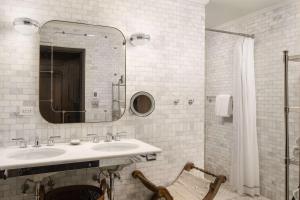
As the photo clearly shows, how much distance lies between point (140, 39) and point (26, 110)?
1.22 metres

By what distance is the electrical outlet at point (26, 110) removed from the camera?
2.04 m

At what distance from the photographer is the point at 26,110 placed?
206 cm

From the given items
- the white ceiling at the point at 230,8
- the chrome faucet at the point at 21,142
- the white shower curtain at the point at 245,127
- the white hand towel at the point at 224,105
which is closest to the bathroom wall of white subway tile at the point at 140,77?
the chrome faucet at the point at 21,142

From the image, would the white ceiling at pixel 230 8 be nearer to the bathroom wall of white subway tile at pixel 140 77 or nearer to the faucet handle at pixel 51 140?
the bathroom wall of white subway tile at pixel 140 77

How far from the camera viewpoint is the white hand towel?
3463mm

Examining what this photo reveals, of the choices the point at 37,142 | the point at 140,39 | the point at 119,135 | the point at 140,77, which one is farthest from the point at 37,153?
the point at 140,39

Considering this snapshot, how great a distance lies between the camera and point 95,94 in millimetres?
2342

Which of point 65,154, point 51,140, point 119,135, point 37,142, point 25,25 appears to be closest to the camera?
point 65,154

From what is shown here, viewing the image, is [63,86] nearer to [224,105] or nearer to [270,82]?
[224,105]

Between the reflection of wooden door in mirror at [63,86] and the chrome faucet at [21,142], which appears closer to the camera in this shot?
the chrome faucet at [21,142]

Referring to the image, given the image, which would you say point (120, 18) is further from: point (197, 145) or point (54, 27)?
point (197, 145)

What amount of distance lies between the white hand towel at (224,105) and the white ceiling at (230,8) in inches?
45.0

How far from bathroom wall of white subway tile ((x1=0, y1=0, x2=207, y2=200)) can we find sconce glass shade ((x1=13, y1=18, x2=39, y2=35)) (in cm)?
11

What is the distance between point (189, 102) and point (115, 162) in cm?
126
